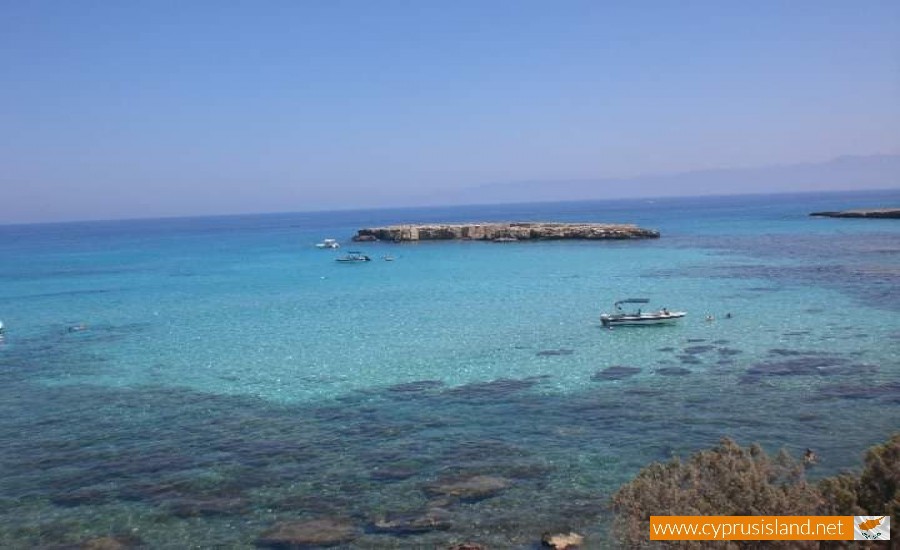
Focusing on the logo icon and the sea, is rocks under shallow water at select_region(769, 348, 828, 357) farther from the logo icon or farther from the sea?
the logo icon

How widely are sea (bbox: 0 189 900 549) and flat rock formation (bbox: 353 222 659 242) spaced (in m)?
47.6

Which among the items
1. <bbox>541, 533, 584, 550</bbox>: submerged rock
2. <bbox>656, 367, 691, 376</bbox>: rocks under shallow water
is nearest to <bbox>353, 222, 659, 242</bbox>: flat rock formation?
<bbox>656, 367, 691, 376</bbox>: rocks under shallow water

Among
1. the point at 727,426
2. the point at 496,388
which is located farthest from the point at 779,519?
the point at 496,388

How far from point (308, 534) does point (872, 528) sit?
1174 cm

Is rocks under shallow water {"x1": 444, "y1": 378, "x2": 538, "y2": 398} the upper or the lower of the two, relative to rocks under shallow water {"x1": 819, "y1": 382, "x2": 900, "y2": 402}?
lower

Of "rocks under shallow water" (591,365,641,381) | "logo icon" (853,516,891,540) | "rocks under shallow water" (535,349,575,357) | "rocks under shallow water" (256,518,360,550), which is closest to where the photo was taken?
"logo icon" (853,516,891,540)

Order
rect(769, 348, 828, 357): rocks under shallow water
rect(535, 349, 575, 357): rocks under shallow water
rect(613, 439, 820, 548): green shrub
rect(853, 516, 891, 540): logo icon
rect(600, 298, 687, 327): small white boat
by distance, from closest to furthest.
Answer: rect(853, 516, 891, 540): logo icon, rect(613, 439, 820, 548): green shrub, rect(769, 348, 828, 357): rocks under shallow water, rect(535, 349, 575, 357): rocks under shallow water, rect(600, 298, 687, 327): small white boat

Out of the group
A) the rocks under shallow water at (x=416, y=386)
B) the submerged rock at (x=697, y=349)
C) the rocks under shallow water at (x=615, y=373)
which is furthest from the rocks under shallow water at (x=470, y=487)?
the submerged rock at (x=697, y=349)

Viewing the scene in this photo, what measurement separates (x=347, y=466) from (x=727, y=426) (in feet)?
39.9

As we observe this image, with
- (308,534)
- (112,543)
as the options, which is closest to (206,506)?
(112,543)

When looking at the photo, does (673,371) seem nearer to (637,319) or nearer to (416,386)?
(637,319)

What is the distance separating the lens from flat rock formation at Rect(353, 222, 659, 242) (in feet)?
350

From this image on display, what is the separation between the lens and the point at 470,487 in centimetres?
1880

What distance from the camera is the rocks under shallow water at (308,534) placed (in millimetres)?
16203
